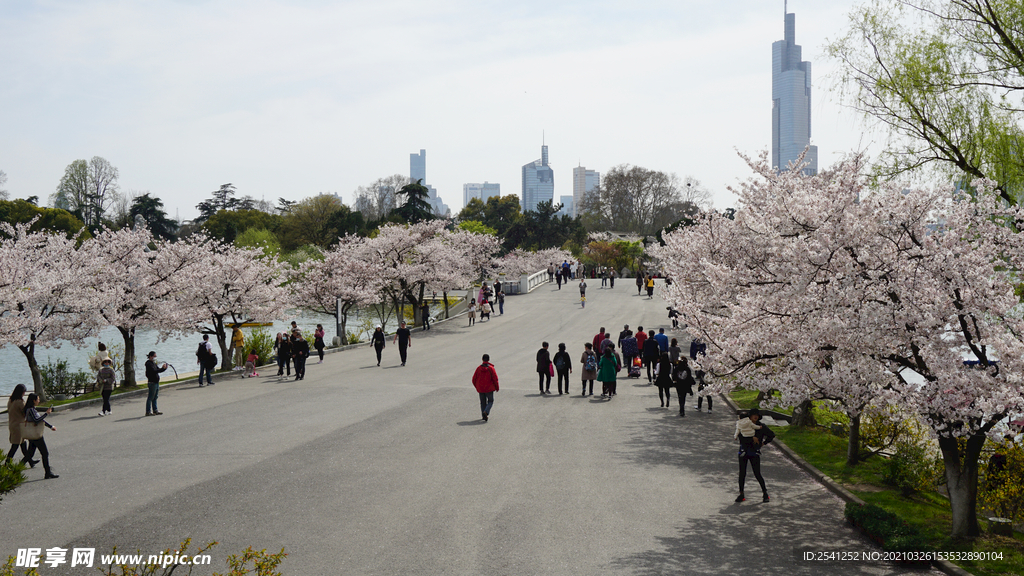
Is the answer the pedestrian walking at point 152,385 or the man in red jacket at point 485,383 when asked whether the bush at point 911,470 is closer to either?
the man in red jacket at point 485,383

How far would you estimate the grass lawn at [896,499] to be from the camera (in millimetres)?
7609

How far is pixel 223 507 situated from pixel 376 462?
2.90 m

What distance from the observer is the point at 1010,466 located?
9203 millimetres

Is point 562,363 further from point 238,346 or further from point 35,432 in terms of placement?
point 238,346

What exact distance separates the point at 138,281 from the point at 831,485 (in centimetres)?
2227

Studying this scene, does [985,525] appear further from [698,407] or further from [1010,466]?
[698,407]

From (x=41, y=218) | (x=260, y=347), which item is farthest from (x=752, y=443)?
(x=41, y=218)

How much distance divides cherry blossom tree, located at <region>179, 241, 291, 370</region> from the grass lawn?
66.6 ft

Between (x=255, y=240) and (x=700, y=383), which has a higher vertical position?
(x=255, y=240)

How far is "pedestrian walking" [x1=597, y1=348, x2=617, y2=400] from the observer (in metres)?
18.1

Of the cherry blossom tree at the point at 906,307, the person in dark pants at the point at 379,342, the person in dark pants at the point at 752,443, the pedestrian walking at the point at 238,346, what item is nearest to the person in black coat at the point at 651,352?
the person in dark pants at the point at 379,342

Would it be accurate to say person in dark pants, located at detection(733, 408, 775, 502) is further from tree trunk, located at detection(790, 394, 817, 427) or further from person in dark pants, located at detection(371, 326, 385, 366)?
Answer: person in dark pants, located at detection(371, 326, 385, 366)

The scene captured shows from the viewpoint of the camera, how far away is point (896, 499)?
392 inches

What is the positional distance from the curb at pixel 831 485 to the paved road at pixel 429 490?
0.23m
